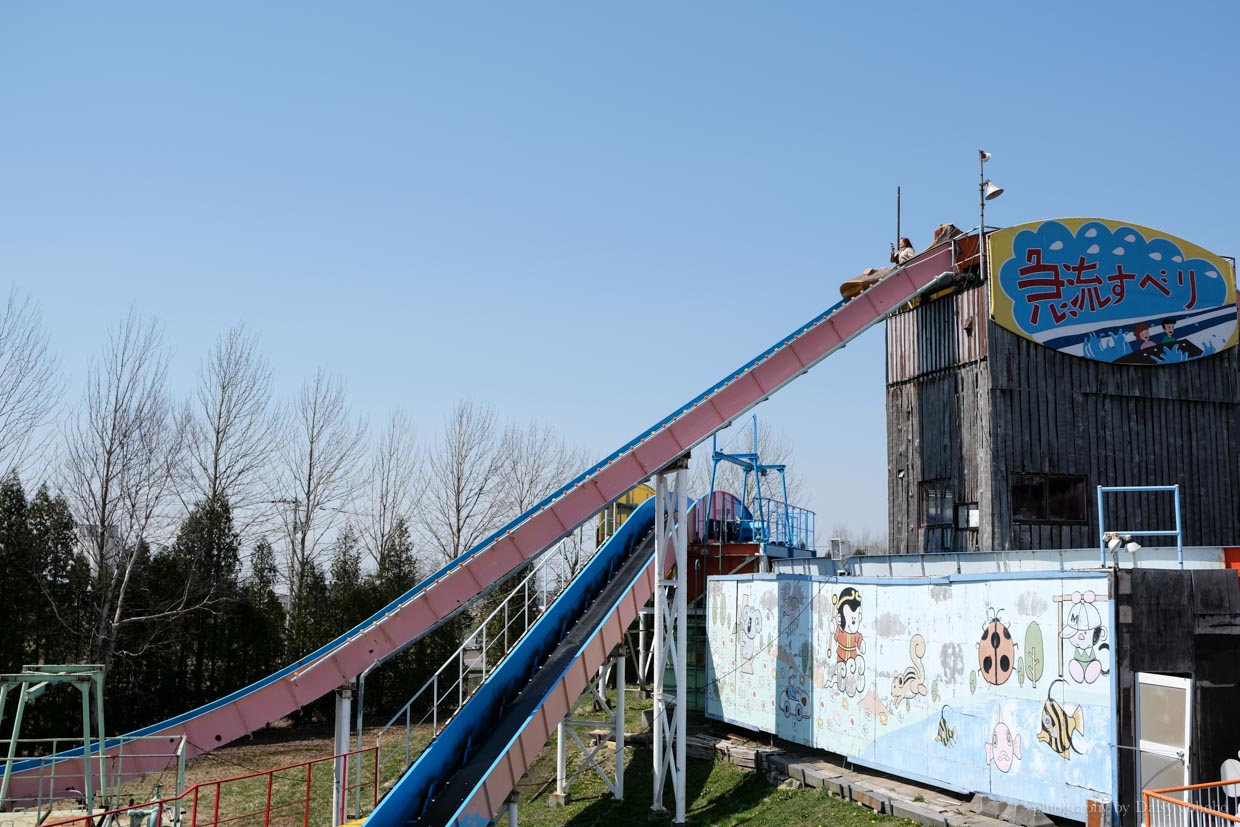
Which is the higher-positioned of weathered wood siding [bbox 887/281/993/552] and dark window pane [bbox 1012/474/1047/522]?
weathered wood siding [bbox 887/281/993/552]

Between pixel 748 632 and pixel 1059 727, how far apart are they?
9.38 meters

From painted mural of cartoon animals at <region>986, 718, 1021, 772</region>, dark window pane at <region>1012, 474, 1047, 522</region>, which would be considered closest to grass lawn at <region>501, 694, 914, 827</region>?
painted mural of cartoon animals at <region>986, 718, 1021, 772</region>

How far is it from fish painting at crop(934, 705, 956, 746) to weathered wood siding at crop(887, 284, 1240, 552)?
699 cm

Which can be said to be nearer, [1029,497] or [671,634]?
[671,634]

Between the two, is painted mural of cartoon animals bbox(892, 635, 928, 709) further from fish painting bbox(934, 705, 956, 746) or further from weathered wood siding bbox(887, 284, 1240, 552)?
weathered wood siding bbox(887, 284, 1240, 552)

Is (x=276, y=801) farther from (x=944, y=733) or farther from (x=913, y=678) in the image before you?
(x=944, y=733)

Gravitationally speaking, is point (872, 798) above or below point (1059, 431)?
below

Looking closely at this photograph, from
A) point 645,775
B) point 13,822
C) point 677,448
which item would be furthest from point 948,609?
point 13,822

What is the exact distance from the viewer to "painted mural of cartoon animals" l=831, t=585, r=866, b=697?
17.8m

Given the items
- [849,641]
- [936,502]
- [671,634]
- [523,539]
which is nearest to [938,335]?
[936,502]

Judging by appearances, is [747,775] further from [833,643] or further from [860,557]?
[860,557]

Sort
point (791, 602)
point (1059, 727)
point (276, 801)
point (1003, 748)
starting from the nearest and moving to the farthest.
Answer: point (1059, 727)
point (1003, 748)
point (791, 602)
point (276, 801)

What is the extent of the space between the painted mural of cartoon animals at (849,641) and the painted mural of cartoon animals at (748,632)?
123 inches

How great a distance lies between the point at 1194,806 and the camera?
1066 centimetres
